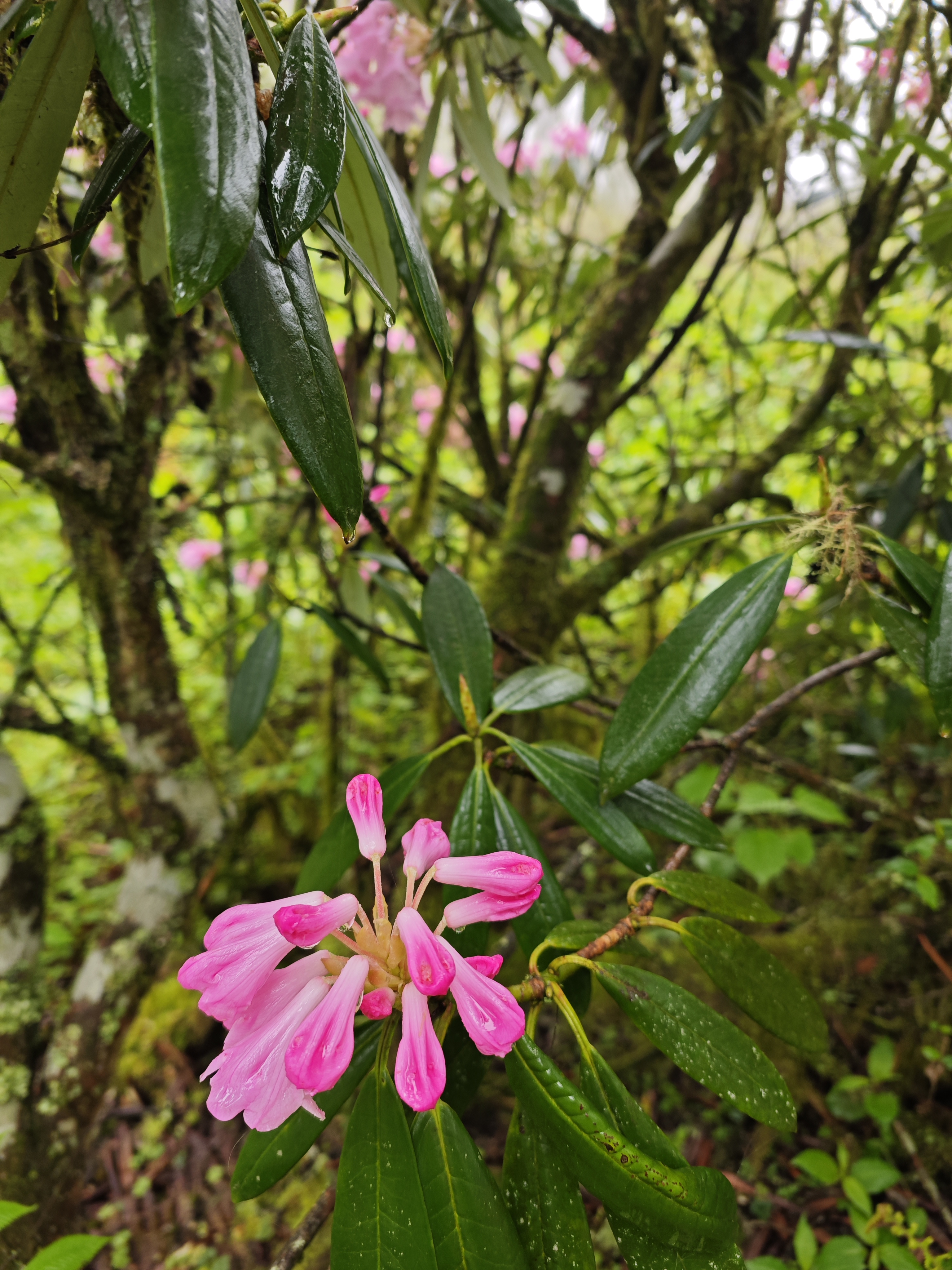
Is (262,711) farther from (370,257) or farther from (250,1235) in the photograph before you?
(250,1235)

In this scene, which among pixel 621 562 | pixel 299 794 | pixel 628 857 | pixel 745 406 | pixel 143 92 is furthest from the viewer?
pixel 745 406

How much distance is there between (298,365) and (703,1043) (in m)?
0.42

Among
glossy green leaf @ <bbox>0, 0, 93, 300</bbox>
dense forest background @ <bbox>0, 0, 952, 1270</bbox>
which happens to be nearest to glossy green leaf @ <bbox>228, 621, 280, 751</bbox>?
dense forest background @ <bbox>0, 0, 952, 1270</bbox>

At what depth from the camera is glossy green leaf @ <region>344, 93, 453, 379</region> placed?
1.09 ft

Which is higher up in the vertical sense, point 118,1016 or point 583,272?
point 583,272

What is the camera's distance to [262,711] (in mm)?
862

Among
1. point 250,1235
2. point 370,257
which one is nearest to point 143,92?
point 370,257

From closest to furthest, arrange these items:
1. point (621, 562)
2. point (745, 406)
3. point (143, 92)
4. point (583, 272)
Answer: point (143, 92), point (621, 562), point (583, 272), point (745, 406)

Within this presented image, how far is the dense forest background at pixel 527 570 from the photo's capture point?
73 centimetres

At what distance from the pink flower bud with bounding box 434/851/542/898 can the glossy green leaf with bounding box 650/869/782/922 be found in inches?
4.9

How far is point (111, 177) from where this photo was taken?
0.33m

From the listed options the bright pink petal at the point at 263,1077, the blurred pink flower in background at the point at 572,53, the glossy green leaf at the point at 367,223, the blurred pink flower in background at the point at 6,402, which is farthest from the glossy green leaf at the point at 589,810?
the blurred pink flower in background at the point at 572,53

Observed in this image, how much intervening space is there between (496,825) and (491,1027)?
0.59 ft

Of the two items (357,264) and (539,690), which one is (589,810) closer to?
(539,690)
